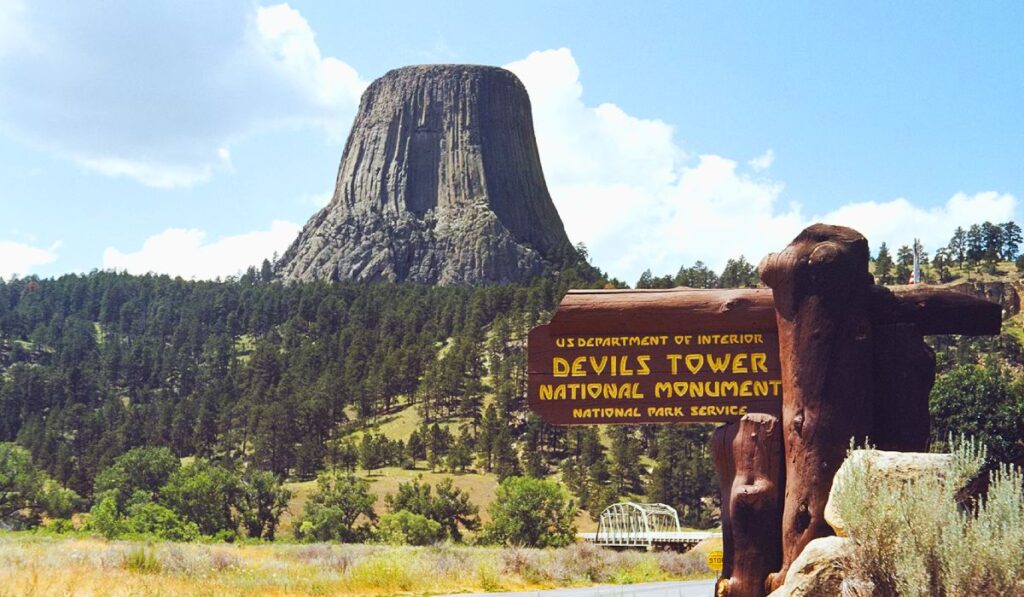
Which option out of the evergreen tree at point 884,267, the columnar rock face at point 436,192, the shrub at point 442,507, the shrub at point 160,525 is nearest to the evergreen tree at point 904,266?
the evergreen tree at point 884,267

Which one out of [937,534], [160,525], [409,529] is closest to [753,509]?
[937,534]

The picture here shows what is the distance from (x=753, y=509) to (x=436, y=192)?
162 m

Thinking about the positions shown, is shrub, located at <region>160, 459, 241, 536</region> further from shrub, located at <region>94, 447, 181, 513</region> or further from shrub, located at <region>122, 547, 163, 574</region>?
shrub, located at <region>122, 547, 163, 574</region>

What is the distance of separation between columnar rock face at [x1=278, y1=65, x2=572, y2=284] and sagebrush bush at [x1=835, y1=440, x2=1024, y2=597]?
484 feet

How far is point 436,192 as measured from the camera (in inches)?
6624

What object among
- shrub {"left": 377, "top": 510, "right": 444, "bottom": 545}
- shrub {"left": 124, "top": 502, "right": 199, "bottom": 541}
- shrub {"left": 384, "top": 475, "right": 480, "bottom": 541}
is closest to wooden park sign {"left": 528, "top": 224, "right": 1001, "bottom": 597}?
shrub {"left": 377, "top": 510, "right": 444, "bottom": 545}

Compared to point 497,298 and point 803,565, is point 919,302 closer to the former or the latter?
point 803,565

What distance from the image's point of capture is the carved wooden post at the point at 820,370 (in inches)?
310

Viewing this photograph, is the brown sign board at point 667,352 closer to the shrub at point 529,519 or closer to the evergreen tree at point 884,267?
the shrub at point 529,519

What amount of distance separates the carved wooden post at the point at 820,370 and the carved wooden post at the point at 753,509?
12cm

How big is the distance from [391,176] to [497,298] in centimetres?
7577

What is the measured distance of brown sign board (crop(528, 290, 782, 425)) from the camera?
854 cm

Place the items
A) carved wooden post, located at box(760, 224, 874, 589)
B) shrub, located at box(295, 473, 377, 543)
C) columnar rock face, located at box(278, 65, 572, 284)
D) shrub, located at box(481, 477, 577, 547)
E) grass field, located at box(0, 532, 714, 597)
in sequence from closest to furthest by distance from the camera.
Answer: carved wooden post, located at box(760, 224, 874, 589) < grass field, located at box(0, 532, 714, 597) < shrub, located at box(481, 477, 577, 547) < shrub, located at box(295, 473, 377, 543) < columnar rock face, located at box(278, 65, 572, 284)

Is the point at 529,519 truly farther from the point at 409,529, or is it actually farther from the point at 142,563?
the point at 142,563
